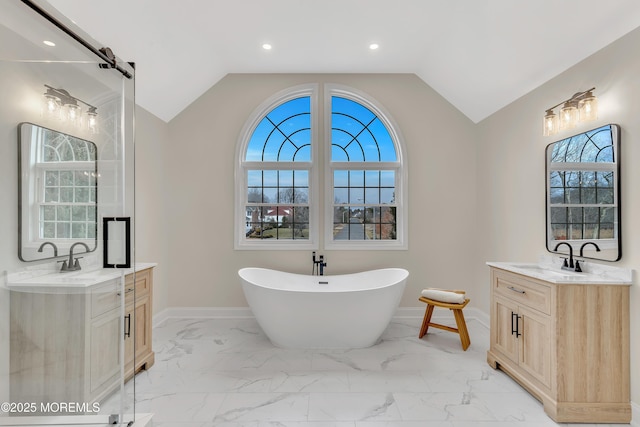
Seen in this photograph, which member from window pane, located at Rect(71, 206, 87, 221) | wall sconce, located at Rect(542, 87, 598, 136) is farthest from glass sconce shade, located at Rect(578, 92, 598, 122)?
window pane, located at Rect(71, 206, 87, 221)

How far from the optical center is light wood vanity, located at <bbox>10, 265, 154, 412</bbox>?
143 centimetres

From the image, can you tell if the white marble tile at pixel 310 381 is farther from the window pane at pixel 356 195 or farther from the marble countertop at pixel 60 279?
the window pane at pixel 356 195

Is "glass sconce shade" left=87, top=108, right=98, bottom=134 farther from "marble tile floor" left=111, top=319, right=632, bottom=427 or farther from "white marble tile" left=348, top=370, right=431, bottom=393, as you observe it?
"white marble tile" left=348, top=370, right=431, bottom=393

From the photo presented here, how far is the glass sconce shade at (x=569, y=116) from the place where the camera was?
201 centimetres

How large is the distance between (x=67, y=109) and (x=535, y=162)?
3.46 m

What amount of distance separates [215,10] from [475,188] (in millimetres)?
3186

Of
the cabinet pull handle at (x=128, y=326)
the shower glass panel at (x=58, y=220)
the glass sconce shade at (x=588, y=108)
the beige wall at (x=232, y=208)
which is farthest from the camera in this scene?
the beige wall at (x=232, y=208)

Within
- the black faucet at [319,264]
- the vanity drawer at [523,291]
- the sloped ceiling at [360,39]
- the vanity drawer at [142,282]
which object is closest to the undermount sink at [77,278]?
the vanity drawer at [142,282]

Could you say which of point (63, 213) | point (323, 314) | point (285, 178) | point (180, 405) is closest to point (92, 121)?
point (63, 213)

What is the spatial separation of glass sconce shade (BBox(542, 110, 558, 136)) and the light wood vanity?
3000 millimetres

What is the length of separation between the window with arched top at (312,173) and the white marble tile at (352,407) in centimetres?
178

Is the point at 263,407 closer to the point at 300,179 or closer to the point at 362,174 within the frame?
the point at 300,179

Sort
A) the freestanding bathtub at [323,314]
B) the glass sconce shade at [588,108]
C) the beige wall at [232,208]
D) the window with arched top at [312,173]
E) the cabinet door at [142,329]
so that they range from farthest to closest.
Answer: the window with arched top at [312,173], the beige wall at [232,208], the freestanding bathtub at [323,314], the cabinet door at [142,329], the glass sconce shade at [588,108]

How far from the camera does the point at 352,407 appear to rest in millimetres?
1799
